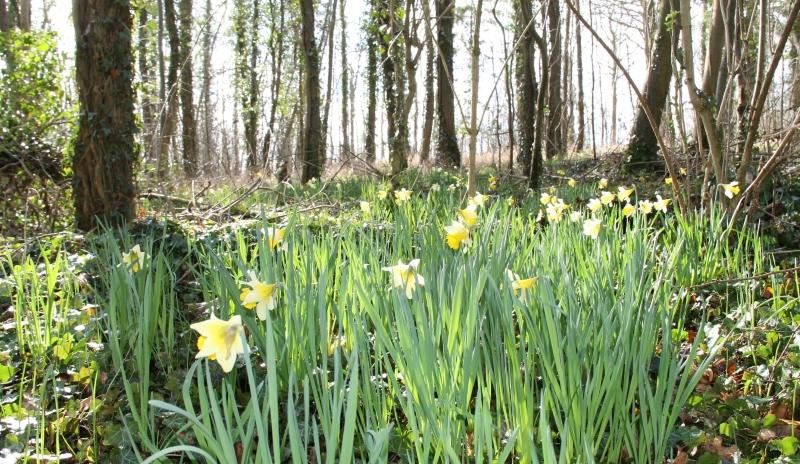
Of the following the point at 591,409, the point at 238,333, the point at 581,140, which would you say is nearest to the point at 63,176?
the point at 238,333

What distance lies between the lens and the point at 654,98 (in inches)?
261

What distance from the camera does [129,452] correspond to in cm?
136

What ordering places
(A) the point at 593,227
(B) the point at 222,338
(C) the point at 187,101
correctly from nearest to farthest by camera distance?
1. (B) the point at 222,338
2. (A) the point at 593,227
3. (C) the point at 187,101

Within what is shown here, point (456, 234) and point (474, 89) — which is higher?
point (474, 89)

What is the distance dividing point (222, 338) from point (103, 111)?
3.60 meters

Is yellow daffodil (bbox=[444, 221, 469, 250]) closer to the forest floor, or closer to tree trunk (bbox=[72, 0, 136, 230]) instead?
the forest floor

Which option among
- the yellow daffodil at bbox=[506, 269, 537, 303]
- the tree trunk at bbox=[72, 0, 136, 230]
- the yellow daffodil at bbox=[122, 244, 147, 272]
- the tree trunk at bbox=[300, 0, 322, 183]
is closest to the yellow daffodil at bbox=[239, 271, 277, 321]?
the yellow daffodil at bbox=[506, 269, 537, 303]

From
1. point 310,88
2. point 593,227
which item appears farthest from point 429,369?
point 310,88

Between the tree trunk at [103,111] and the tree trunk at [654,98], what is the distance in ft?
16.5

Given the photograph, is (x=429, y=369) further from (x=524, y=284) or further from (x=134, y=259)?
(x=134, y=259)

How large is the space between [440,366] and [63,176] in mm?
4552

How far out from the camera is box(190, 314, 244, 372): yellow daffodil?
1.05 meters

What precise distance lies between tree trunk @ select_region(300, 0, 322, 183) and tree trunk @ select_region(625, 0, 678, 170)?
15.6 feet

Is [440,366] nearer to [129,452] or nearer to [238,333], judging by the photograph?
[238,333]
